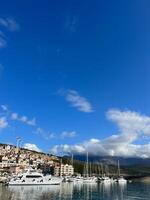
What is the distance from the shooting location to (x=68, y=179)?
171 m

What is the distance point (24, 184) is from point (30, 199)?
172 ft

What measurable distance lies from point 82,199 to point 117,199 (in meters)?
9.21

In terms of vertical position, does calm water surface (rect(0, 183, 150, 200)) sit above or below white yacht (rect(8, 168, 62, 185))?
below

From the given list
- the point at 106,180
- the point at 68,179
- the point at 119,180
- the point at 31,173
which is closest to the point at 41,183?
the point at 31,173

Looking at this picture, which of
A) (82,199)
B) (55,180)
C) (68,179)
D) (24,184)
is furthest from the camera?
(68,179)

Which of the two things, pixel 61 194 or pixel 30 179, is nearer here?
pixel 61 194

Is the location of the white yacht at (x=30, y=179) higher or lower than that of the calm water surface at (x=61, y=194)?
higher

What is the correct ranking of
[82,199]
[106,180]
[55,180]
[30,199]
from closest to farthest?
[30,199] → [82,199] → [55,180] → [106,180]

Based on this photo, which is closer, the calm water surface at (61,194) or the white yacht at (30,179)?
the calm water surface at (61,194)

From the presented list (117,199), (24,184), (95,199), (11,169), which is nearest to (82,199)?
(95,199)

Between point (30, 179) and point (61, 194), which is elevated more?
point (30, 179)

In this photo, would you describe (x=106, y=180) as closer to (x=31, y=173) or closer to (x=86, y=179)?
(x=86, y=179)

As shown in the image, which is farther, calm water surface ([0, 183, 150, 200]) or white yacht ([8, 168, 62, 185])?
white yacht ([8, 168, 62, 185])

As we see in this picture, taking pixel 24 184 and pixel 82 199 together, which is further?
pixel 24 184
